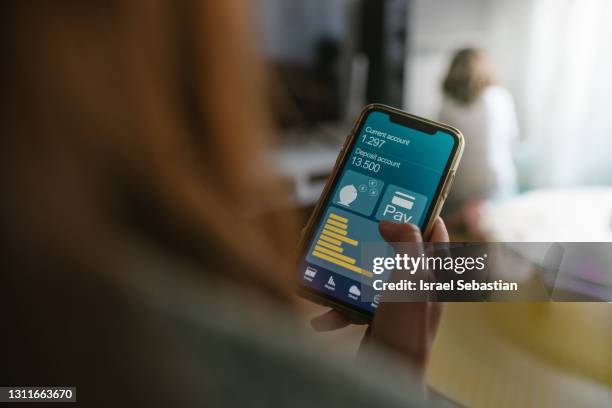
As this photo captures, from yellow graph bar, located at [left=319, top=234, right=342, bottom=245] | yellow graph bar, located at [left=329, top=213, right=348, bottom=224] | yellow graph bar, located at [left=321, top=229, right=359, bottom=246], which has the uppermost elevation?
yellow graph bar, located at [left=329, top=213, right=348, bottom=224]

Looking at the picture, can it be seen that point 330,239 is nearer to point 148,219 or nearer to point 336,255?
point 336,255

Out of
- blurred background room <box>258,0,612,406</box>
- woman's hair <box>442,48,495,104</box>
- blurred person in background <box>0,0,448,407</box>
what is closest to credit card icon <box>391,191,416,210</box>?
blurred person in background <box>0,0,448,407</box>

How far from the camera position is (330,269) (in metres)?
0.43

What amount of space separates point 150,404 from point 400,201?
230 millimetres

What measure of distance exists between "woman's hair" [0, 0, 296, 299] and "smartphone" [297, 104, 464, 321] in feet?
0.54

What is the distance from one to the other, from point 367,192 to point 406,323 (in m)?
0.10

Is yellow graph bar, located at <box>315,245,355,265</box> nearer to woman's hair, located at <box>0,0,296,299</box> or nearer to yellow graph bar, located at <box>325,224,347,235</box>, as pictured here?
yellow graph bar, located at <box>325,224,347,235</box>

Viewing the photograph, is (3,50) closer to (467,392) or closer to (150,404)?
(150,404)

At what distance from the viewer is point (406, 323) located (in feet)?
1.26

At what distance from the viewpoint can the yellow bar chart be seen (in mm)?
426

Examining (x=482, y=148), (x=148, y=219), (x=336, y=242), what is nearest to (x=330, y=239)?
(x=336, y=242)

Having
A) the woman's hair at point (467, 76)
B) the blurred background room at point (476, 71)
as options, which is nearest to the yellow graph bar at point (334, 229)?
the blurred background room at point (476, 71)

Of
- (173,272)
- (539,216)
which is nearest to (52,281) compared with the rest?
(173,272)

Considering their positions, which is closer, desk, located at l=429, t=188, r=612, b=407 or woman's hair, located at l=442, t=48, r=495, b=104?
desk, located at l=429, t=188, r=612, b=407
